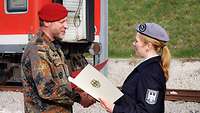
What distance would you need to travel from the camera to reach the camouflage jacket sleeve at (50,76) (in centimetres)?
394

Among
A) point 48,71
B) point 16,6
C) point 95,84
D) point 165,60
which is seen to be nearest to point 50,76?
point 48,71

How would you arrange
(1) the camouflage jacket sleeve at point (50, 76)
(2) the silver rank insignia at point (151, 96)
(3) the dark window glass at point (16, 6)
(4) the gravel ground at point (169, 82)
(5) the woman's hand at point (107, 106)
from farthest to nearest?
1. (3) the dark window glass at point (16, 6)
2. (4) the gravel ground at point (169, 82)
3. (1) the camouflage jacket sleeve at point (50, 76)
4. (5) the woman's hand at point (107, 106)
5. (2) the silver rank insignia at point (151, 96)

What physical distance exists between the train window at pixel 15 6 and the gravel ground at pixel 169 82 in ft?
5.49

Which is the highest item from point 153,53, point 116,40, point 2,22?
point 153,53

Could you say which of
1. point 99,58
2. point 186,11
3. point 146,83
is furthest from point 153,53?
point 186,11

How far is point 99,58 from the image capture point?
11.8m

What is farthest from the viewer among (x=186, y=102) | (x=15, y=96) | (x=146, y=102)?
(x=15, y=96)

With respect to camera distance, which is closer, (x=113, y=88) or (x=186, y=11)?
(x=113, y=88)

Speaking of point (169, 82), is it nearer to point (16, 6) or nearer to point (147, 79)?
point (16, 6)

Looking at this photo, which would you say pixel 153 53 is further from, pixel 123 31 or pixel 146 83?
pixel 123 31

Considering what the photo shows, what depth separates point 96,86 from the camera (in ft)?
12.7

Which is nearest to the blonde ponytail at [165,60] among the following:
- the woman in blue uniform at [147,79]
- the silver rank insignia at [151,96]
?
the woman in blue uniform at [147,79]

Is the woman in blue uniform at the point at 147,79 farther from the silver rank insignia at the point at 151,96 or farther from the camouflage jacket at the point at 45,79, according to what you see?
the camouflage jacket at the point at 45,79

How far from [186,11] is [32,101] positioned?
17.6 metres
